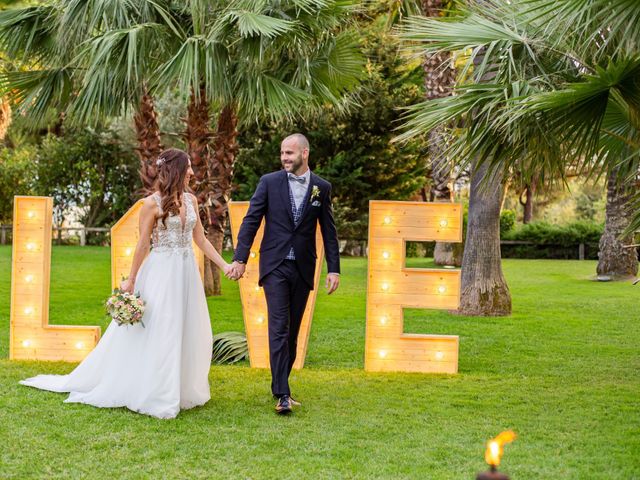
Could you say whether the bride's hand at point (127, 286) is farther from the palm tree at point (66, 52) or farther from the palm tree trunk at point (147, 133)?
the palm tree trunk at point (147, 133)

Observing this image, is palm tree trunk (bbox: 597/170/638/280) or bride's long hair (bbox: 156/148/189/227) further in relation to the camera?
palm tree trunk (bbox: 597/170/638/280)

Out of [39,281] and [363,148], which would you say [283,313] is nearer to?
[39,281]

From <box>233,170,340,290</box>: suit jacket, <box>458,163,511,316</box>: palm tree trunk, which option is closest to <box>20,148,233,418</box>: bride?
<box>233,170,340,290</box>: suit jacket

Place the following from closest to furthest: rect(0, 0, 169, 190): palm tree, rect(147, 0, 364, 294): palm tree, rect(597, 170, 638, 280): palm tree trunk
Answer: rect(147, 0, 364, 294): palm tree
rect(0, 0, 169, 190): palm tree
rect(597, 170, 638, 280): palm tree trunk

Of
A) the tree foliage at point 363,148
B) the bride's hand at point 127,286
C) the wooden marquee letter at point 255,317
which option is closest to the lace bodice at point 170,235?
the bride's hand at point 127,286

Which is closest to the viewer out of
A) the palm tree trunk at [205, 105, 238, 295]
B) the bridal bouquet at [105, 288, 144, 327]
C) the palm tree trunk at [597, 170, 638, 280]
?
the bridal bouquet at [105, 288, 144, 327]

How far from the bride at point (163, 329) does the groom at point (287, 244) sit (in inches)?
14.1

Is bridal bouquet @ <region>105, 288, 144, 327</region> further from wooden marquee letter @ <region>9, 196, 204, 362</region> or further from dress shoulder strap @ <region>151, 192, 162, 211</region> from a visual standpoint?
wooden marquee letter @ <region>9, 196, 204, 362</region>

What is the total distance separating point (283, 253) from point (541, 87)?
309cm

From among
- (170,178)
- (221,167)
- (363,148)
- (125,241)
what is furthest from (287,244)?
(363,148)

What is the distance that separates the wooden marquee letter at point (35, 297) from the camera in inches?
341

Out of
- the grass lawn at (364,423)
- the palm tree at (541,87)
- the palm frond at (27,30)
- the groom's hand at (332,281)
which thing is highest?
the palm frond at (27,30)

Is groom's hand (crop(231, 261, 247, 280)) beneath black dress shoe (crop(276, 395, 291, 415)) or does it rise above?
above

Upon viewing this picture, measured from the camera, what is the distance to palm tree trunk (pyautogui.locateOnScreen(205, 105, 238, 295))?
15297 mm
